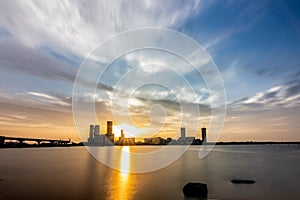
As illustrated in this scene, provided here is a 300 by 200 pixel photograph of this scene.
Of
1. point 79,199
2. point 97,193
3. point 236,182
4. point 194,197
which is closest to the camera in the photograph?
point 194,197

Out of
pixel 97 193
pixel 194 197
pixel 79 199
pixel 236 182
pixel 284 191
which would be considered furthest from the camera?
pixel 236 182

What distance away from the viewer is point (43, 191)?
39438 millimetres

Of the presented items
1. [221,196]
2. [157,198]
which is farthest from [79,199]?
[221,196]

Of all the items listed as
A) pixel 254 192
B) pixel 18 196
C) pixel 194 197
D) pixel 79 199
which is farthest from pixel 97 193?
pixel 254 192

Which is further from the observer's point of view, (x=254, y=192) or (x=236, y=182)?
(x=236, y=182)

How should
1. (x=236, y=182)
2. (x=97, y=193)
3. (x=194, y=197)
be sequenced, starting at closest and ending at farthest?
(x=194, y=197) → (x=97, y=193) → (x=236, y=182)

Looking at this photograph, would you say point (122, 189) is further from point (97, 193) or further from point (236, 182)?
point (236, 182)

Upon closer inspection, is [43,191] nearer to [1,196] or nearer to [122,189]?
[1,196]

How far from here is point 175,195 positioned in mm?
36188

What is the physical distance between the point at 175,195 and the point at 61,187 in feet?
82.4

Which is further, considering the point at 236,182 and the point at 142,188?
the point at 236,182

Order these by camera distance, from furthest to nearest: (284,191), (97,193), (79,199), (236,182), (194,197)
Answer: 1. (236,182)
2. (284,191)
3. (97,193)
4. (79,199)
5. (194,197)

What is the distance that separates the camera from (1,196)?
35.0m

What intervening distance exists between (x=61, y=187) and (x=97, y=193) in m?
9.98
